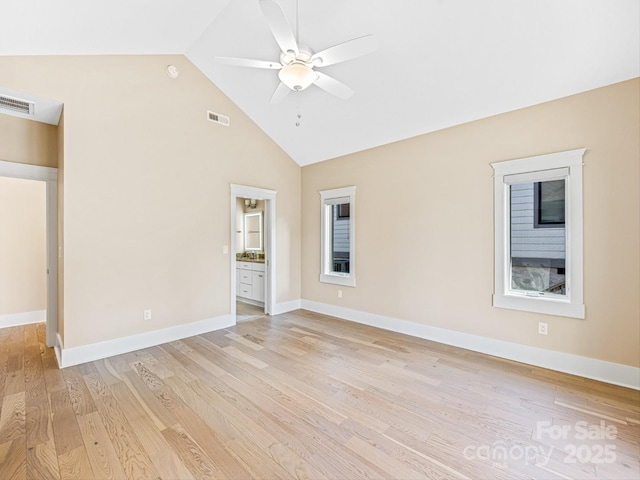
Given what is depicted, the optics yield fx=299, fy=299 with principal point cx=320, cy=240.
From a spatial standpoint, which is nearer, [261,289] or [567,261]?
[567,261]

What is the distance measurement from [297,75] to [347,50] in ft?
1.47

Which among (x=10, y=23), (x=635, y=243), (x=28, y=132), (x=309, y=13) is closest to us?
(x=10, y=23)

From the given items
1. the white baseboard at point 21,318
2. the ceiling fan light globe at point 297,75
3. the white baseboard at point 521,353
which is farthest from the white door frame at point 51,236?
the white baseboard at point 521,353

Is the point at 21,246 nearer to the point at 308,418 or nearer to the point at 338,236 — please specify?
the point at 338,236

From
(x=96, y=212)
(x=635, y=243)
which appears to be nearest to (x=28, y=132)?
(x=96, y=212)

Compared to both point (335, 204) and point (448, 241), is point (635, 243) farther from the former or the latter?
point (335, 204)

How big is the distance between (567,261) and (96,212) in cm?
521

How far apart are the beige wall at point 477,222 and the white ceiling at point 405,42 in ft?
0.92

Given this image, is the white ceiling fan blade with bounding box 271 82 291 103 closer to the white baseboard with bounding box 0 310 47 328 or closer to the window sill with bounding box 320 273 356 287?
the window sill with bounding box 320 273 356 287

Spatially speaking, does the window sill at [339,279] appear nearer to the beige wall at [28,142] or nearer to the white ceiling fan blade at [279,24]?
the white ceiling fan blade at [279,24]

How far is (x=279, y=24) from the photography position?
208cm

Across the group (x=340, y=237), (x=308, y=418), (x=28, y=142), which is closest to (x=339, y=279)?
(x=340, y=237)

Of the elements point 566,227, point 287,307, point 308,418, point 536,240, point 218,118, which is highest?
point 218,118

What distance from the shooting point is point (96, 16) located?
2.76 metres
